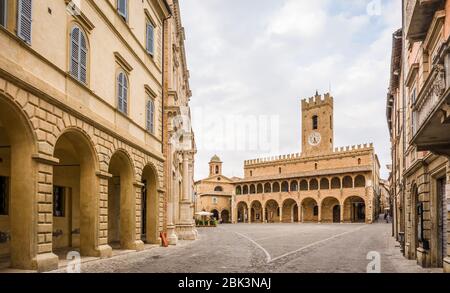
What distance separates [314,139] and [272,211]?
1455 cm

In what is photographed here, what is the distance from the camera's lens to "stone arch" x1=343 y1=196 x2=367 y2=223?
→ 68500mm

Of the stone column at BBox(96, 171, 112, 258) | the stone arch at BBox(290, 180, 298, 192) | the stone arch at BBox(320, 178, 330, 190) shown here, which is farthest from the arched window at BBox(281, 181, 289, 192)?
the stone column at BBox(96, 171, 112, 258)

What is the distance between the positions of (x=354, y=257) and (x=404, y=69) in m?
7.97

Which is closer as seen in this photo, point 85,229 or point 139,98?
point 85,229

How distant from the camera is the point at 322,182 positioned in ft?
233

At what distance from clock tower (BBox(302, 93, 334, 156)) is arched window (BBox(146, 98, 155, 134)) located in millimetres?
59331

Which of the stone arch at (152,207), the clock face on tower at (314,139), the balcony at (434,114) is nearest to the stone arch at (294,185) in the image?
the clock face on tower at (314,139)

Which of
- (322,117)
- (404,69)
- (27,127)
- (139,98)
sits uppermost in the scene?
(322,117)

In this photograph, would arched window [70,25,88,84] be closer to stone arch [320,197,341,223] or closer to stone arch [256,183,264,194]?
stone arch [320,197,341,223]

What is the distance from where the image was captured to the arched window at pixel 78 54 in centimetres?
1273

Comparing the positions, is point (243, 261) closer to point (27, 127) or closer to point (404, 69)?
point (27, 127)
